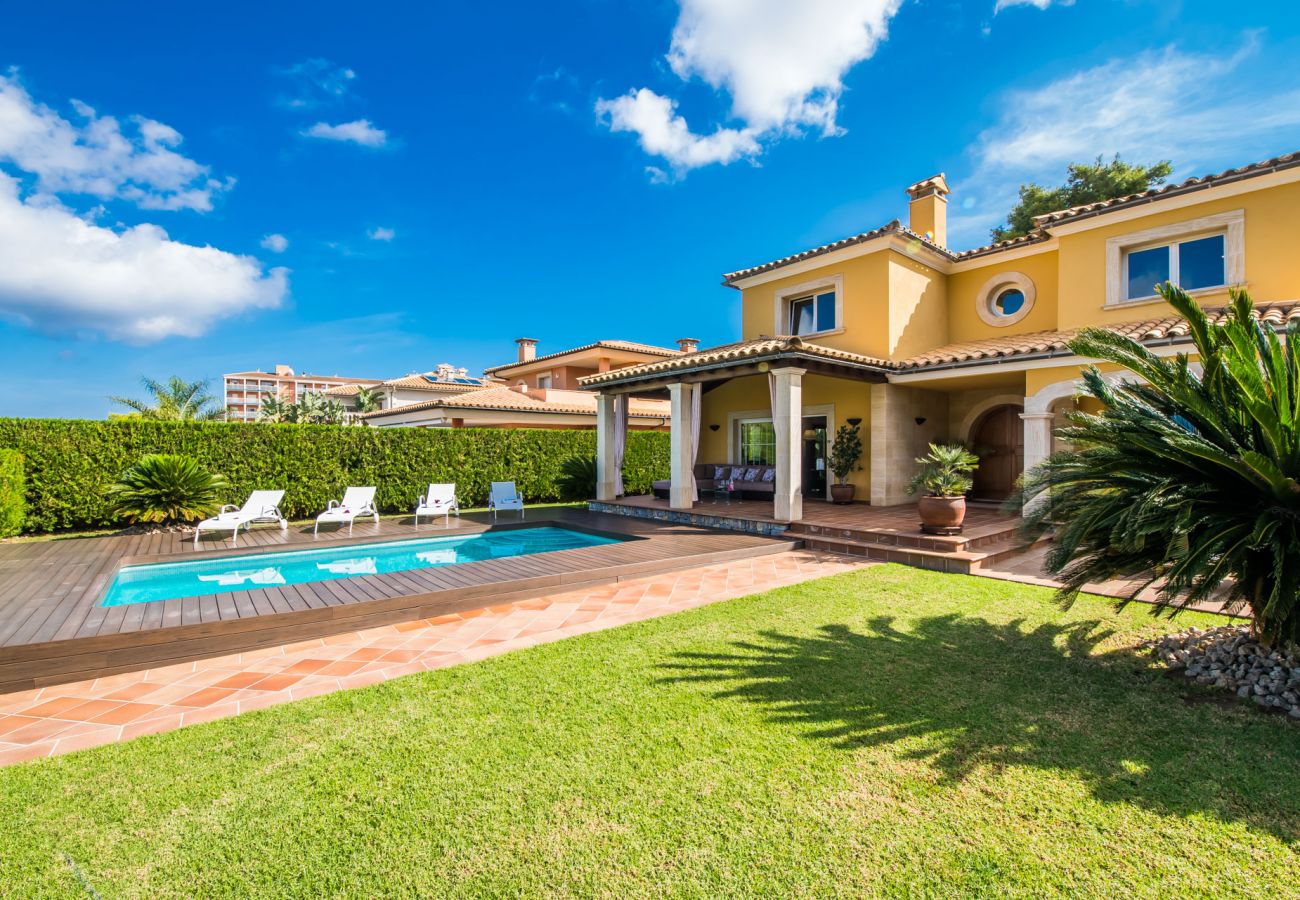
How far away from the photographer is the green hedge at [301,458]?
1241 centimetres

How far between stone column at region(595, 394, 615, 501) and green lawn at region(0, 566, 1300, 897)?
39.5 ft

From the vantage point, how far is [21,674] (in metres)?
5.01

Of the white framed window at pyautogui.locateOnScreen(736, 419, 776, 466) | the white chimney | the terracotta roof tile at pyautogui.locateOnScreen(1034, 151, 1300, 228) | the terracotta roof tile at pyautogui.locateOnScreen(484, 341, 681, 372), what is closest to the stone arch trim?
the terracotta roof tile at pyautogui.locateOnScreen(1034, 151, 1300, 228)

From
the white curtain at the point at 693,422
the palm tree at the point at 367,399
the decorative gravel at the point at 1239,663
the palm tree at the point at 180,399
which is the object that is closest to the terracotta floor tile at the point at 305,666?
the decorative gravel at the point at 1239,663

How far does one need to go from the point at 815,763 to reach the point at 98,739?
4.97 metres

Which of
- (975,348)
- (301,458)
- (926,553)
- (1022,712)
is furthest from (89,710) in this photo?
(975,348)

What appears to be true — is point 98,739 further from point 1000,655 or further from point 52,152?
point 52,152

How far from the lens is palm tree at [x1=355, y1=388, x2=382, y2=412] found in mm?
39562

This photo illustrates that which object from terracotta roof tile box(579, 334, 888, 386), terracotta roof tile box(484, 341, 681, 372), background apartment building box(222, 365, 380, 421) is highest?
background apartment building box(222, 365, 380, 421)

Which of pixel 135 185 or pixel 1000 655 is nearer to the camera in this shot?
pixel 1000 655

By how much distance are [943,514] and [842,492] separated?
5.40m

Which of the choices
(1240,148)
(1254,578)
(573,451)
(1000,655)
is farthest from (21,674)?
(1240,148)

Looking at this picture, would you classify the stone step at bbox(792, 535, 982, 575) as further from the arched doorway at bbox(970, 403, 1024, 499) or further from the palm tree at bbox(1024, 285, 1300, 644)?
the arched doorway at bbox(970, 403, 1024, 499)

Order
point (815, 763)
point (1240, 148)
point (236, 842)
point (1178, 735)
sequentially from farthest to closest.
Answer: point (1240, 148) → point (1178, 735) → point (815, 763) → point (236, 842)
